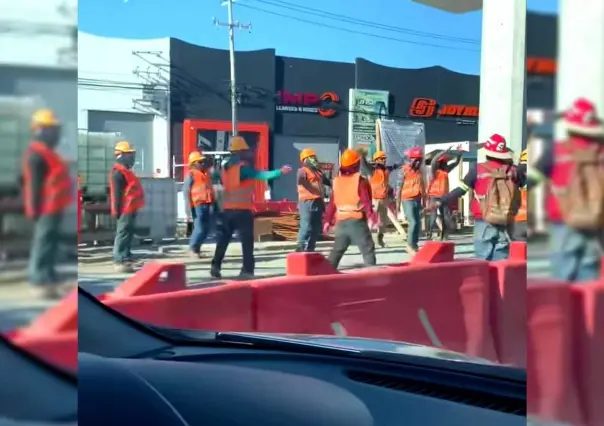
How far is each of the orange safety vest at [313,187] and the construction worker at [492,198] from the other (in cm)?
53

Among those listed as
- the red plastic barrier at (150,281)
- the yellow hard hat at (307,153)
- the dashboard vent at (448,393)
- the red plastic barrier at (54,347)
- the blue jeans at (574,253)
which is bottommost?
the dashboard vent at (448,393)

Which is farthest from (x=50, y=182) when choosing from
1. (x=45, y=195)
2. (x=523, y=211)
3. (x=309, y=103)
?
(x=309, y=103)

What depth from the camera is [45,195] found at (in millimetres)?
934

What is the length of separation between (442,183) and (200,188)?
3.22 ft

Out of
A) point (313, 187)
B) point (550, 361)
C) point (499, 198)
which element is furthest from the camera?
point (499, 198)

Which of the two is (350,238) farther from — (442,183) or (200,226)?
(200,226)

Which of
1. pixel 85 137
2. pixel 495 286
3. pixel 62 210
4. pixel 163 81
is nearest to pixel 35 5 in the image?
pixel 62 210

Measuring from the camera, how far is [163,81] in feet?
7.20

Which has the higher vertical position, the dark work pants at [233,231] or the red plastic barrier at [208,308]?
the dark work pants at [233,231]

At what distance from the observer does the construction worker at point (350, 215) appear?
8.57ft

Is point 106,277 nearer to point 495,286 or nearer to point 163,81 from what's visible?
point 163,81

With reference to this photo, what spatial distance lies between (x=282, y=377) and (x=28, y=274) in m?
1.11

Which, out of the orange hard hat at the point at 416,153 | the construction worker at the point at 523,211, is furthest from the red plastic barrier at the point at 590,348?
the orange hard hat at the point at 416,153

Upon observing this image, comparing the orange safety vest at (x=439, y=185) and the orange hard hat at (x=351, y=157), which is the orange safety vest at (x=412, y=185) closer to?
the orange safety vest at (x=439, y=185)
